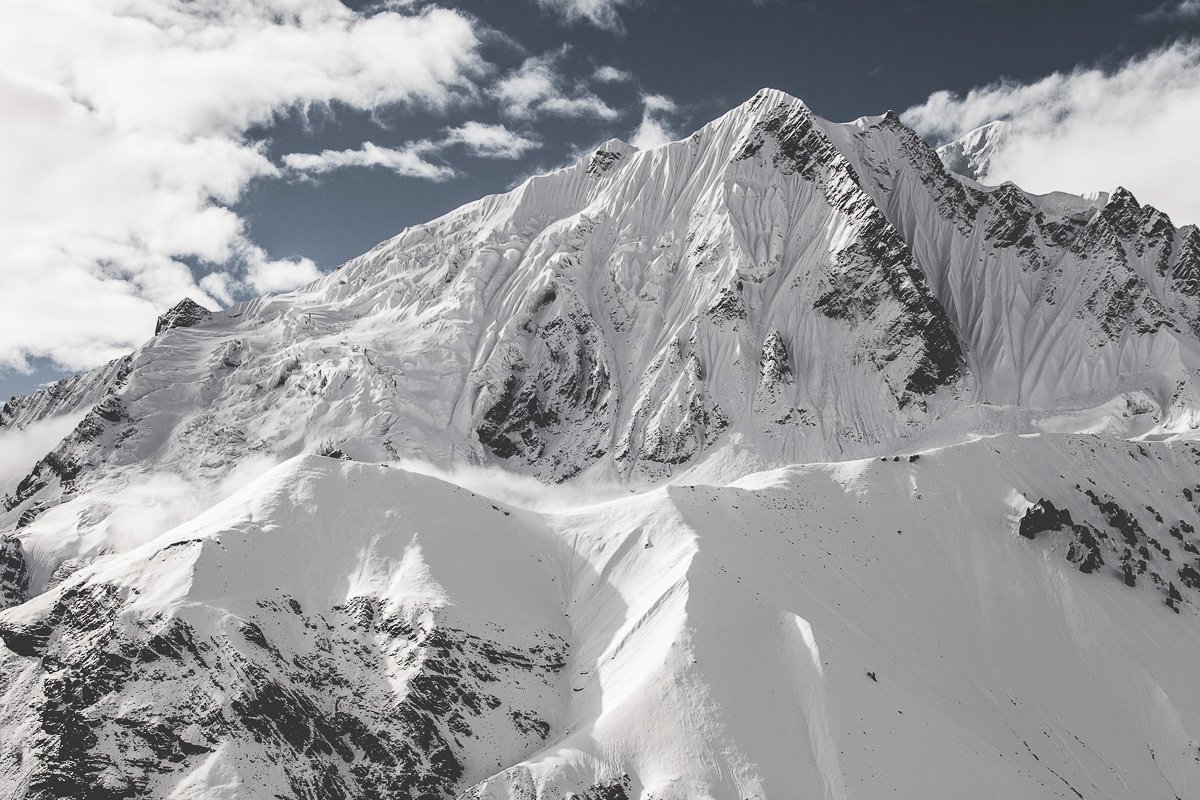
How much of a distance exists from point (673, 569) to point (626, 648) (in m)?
8.93

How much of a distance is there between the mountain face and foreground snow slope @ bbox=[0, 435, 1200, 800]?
0.93ft

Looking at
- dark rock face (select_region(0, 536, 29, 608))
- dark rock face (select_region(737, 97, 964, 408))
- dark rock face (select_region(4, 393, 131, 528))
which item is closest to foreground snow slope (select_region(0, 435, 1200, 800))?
dark rock face (select_region(737, 97, 964, 408))

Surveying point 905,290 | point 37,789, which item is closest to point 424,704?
point 37,789

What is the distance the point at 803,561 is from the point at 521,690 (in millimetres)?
31390

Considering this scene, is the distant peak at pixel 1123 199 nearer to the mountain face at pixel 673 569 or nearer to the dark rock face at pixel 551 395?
the mountain face at pixel 673 569

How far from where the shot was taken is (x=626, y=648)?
6494 cm

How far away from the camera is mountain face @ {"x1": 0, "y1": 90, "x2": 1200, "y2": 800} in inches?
2131

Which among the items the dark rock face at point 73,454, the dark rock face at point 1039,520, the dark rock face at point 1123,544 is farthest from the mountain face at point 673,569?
the dark rock face at point 73,454

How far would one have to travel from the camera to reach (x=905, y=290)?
154 metres

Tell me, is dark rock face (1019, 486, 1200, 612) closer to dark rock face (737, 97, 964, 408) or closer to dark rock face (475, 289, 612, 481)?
dark rock face (737, 97, 964, 408)

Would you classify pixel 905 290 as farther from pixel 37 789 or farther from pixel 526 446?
pixel 37 789

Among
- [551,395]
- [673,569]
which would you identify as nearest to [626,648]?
[673,569]

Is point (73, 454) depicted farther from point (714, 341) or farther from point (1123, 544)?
point (1123, 544)

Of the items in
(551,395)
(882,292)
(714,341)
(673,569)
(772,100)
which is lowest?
(551,395)
